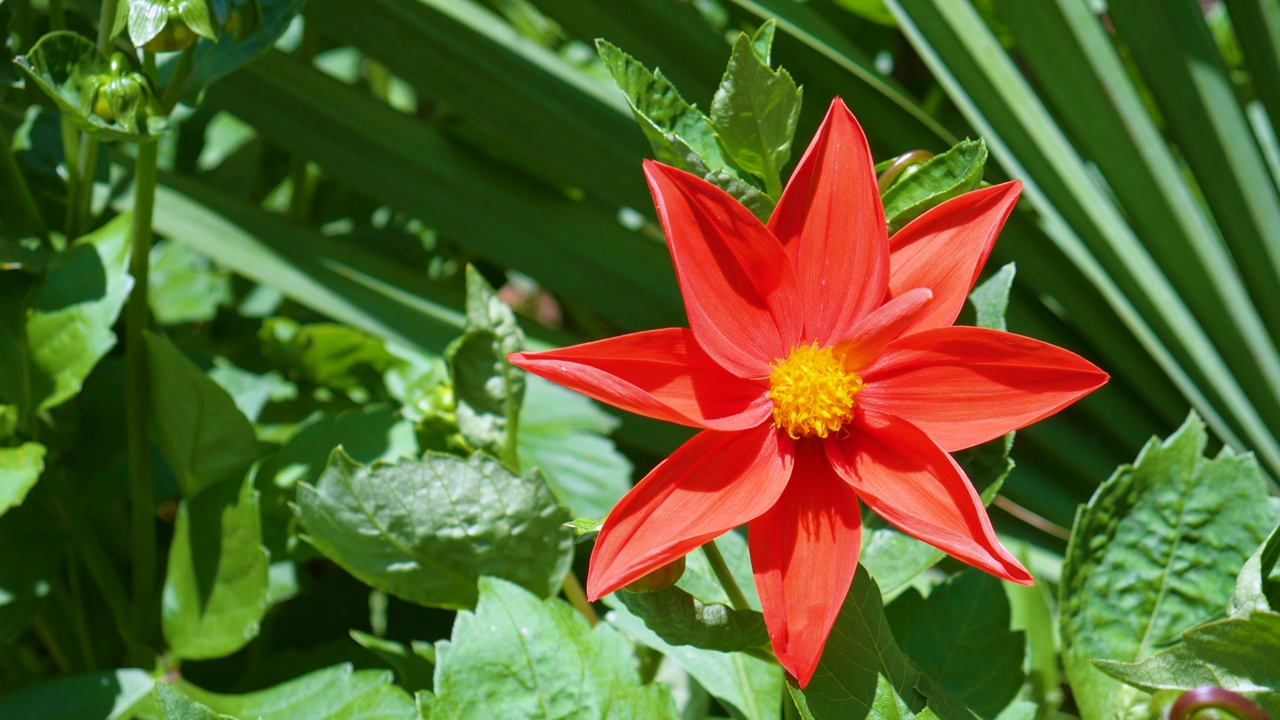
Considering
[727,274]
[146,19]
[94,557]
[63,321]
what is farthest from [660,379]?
[94,557]

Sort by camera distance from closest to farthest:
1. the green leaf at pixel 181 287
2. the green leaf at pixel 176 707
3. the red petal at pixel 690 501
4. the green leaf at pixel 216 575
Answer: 1. the red petal at pixel 690 501
2. the green leaf at pixel 176 707
3. the green leaf at pixel 216 575
4. the green leaf at pixel 181 287

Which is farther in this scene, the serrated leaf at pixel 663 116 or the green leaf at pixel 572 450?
the green leaf at pixel 572 450

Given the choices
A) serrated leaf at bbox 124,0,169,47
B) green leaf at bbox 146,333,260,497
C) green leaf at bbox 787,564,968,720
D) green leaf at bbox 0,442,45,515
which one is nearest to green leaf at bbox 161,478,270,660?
green leaf at bbox 146,333,260,497

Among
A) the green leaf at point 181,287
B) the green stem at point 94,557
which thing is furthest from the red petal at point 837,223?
the green leaf at point 181,287

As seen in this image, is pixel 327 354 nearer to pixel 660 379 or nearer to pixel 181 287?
pixel 181 287

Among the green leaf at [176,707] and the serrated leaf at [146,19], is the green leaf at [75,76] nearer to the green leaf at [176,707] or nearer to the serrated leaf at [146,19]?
the serrated leaf at [146,19]
